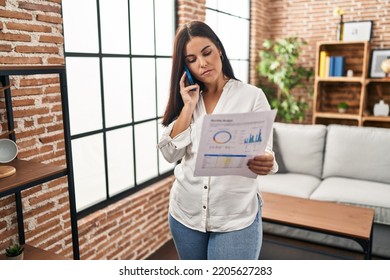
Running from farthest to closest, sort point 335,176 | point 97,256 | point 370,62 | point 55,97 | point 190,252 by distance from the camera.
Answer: point 370,62, point 335,176, point 97,256, point 55,97, point 190,252

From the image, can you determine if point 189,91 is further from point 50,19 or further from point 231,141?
point 50,19

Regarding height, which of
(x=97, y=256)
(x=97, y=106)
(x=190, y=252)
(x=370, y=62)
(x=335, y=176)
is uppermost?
(x=370, y=62)

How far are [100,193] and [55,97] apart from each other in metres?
0.81

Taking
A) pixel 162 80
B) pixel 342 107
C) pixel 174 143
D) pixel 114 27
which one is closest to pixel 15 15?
pixel 114 27

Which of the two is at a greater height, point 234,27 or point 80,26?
point 234,27

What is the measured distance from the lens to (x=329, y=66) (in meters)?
4.71

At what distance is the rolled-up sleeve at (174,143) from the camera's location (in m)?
1.38

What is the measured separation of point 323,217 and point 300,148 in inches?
46.9

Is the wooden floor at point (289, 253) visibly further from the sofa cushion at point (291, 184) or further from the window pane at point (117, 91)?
the window pane at point (117, 91)

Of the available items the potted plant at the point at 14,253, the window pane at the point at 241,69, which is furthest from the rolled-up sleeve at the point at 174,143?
the window pane at the point at 241,69

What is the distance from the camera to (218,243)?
4.50 feet
